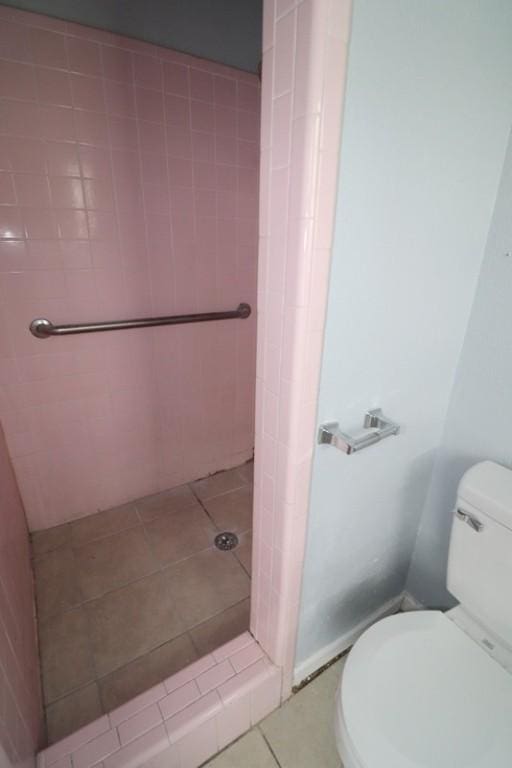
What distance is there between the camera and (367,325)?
2.47 ft

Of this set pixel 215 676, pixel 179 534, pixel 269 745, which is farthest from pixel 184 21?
pixel 269 745

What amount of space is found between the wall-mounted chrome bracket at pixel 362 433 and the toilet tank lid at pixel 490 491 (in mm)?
239

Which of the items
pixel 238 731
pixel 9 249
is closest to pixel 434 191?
pixel 9 249

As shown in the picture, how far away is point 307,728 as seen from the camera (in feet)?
3.46

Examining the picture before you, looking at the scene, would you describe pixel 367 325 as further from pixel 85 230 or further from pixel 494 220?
pixel 85 230

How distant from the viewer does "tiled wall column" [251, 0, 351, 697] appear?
0.52 m

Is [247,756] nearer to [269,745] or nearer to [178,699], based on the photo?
[269,745]

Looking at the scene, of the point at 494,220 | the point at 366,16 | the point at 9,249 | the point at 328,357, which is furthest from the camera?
the point at 9,249

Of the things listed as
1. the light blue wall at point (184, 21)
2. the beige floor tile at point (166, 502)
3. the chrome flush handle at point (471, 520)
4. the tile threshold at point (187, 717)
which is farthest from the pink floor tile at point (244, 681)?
the light blue wall at point (184, 21)

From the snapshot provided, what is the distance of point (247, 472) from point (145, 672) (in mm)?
1059

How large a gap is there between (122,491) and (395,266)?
5.18 feet

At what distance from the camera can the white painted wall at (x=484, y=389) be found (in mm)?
857

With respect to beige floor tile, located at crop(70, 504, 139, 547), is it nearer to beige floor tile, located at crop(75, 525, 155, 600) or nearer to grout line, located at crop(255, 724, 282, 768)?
beige floor tile, located at crop(75, 525, 155, 600)

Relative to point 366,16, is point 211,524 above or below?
below
